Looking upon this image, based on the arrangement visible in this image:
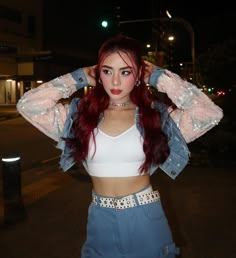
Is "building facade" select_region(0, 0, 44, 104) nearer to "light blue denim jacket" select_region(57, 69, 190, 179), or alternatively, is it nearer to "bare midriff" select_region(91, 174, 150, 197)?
"light blue denim jacket" select_region(57, 69, 190, 179)

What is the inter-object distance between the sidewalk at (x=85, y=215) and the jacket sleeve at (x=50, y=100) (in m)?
2.65

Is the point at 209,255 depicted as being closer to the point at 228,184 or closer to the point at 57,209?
the point at 57,209

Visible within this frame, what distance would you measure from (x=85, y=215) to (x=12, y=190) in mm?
1063

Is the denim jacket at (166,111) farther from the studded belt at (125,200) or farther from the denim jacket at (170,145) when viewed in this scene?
the studded belt at (125,200)

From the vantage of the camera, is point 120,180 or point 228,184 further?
point 228,184

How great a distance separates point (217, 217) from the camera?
20.4 feet

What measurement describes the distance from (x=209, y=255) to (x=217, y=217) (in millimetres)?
1428

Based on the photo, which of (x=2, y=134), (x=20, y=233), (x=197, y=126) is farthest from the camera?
(x=2, y=134)

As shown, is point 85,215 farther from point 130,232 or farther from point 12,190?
point 130,232

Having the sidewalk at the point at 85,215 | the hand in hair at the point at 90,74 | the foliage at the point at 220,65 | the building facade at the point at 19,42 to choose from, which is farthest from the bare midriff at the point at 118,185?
the building facade at the point at 19,42

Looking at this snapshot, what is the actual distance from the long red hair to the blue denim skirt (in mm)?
234

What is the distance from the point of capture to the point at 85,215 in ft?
20.7

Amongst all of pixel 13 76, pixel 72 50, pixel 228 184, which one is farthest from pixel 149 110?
pixel 72 50

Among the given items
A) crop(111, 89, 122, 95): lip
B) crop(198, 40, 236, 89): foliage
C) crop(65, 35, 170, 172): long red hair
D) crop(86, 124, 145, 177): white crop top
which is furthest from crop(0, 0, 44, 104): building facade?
crop(86, 124, 145, 177): white crop top
